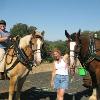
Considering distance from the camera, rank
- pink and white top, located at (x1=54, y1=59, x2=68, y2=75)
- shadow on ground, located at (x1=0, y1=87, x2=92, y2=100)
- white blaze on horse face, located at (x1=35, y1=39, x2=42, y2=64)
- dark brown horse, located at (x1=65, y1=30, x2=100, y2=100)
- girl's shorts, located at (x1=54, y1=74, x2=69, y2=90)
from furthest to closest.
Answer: shadow on ground, located at (x1=0, y1=87, x2=92, y2=100) → pink and white top, located at (x1=54, y1=59, x2=68, y2=75) → girl's shorts, located at (x1=54, y1=74, x2=69, y2=90) → dark brown horse, located at (x1=65, y1=30, x2=100, y2=100) → white blaze on horse face, located at (x1=35, y1=39, x2=42, y2=64)

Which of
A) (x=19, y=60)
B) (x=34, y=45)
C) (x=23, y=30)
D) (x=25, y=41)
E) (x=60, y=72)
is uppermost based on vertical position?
(x=23, y=30)

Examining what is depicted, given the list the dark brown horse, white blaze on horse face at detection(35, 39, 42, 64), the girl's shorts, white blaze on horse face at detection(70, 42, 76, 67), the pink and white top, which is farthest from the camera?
the pink and white top

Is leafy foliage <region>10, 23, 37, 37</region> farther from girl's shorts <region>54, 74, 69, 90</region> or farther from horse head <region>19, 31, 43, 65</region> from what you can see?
girl's shorts <region>54, 74, 69, 90</region>

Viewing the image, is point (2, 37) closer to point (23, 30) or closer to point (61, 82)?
point (61, 82)

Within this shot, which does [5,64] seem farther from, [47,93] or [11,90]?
[47,93]

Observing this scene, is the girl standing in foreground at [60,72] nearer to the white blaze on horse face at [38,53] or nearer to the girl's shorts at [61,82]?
the girl's shorts at [61,82]

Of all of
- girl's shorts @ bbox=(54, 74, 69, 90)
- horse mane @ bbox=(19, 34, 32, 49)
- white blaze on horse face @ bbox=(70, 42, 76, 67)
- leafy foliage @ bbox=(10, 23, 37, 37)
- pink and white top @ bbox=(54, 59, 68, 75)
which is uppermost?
leafy foliage @ bbox=(10, 23, 37, 37)

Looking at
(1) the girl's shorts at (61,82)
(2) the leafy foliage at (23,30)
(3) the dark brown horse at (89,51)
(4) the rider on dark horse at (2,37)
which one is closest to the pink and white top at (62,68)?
(1) the girl's shorts at (61,82)

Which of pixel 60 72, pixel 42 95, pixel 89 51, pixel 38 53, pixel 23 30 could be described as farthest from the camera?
pixel 23 30

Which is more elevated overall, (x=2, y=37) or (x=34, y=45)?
(x=2, y=37)

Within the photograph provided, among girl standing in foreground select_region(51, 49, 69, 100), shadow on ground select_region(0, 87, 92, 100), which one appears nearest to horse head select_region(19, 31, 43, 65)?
girl standing in foreground select_region(51, 49, 69, 100)

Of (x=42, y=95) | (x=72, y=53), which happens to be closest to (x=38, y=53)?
(x=72, y=53)

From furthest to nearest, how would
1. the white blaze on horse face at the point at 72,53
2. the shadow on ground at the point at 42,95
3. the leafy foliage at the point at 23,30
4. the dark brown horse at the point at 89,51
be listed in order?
1. the shadow on ground at the point at 42,95
2. the leafy foliage at the point at 23,30
3. the dark brown horse at the point at 89,51
4. the white blaze on horse face at the point at 72,53

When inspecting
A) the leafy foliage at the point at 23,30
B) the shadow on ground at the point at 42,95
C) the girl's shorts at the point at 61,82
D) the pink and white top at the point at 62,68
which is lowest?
the shadow on ground at the point at 42,95
